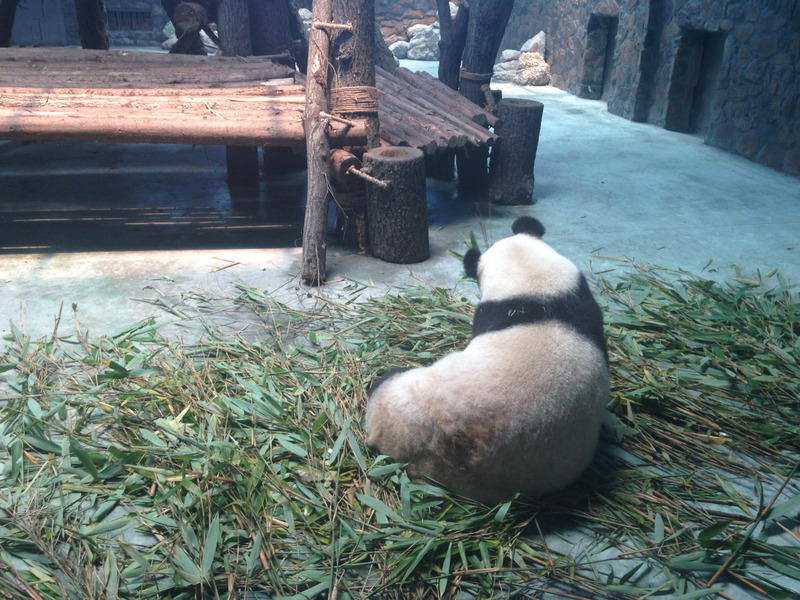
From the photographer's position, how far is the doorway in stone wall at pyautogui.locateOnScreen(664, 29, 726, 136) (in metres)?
8.21

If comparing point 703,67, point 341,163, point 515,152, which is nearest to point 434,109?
point 515,152

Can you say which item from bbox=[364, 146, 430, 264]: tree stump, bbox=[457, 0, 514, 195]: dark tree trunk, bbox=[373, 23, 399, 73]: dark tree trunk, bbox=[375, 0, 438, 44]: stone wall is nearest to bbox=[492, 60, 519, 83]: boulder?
bbox=[373, 23, 399, 73]: dark tree trunk

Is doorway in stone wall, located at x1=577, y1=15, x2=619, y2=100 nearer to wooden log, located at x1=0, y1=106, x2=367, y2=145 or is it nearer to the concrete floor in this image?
the concrete floor

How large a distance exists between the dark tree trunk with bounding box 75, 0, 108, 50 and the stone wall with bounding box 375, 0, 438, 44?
1378 cm

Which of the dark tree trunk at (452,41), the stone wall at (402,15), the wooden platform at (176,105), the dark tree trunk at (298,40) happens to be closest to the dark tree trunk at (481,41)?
the dark tree trunk at (452,41)

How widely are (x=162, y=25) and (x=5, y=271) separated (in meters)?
15.9

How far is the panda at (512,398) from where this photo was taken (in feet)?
6.40

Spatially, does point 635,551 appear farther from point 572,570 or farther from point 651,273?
point 651,273

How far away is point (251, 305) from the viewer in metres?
3.75

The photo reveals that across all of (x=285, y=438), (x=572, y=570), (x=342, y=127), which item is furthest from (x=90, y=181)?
(x=572, y=570)

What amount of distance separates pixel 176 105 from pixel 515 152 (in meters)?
2.74

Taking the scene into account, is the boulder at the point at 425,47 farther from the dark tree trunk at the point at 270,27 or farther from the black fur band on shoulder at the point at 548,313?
the black fur band on shoulder at the point at 548,313

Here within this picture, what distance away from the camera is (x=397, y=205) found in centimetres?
420

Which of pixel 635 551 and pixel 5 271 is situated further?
pixel 5 271
